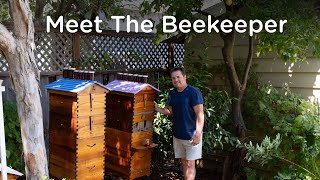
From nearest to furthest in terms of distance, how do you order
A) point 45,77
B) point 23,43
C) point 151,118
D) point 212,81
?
1. point 23,43
2. point 151,118
3. point 45,77
4. point 212,81

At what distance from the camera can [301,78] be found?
18.3 feet

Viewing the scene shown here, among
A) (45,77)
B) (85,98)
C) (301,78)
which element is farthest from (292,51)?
(45,77)

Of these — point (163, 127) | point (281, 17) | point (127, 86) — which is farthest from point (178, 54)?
point (281, 17)

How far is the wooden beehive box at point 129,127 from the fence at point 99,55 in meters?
0.95

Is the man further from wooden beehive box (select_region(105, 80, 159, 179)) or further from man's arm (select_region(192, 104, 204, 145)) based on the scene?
wooden beehive box (select_region(105, 80, 159, 179))

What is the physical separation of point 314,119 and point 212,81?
7.10ft

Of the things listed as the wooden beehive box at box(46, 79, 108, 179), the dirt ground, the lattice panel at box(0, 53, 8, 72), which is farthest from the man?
the lattice panel at box(0, 53, 8, 72)

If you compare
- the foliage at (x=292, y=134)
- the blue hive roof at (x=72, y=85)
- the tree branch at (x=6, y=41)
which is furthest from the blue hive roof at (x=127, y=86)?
the tree branch at (x=6, y=41)

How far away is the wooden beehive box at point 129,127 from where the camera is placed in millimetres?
4832

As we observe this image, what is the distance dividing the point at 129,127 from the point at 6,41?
191 centimetres

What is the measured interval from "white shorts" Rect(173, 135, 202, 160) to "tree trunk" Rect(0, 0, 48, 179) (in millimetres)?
1757

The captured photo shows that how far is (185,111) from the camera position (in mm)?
4691

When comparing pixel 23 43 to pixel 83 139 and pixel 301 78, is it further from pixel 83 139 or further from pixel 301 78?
pixel 301 78

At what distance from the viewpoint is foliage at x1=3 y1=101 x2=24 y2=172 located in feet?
15.5
